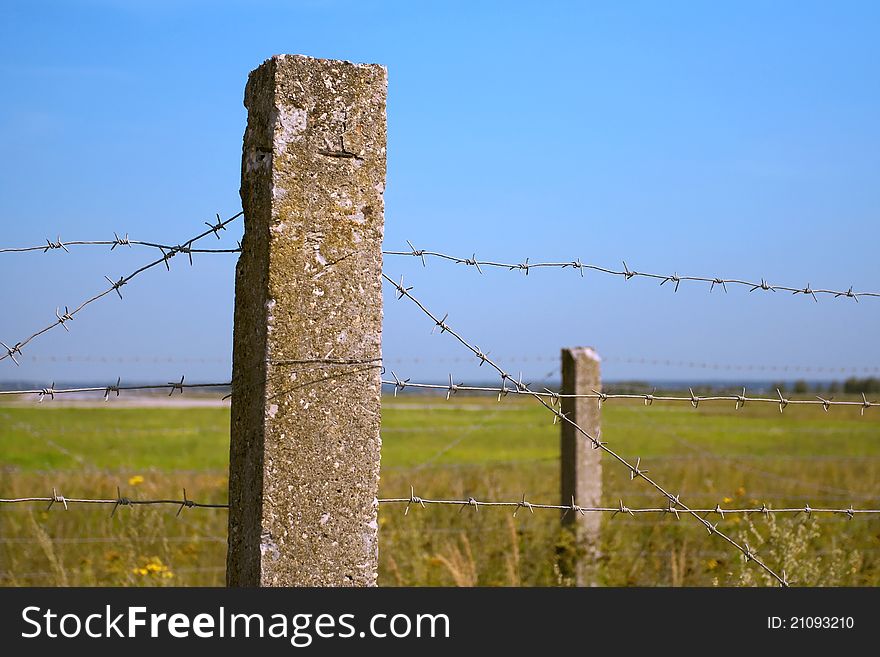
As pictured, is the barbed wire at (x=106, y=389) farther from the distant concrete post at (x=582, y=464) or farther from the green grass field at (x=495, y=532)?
the distant concrete post at (x=582, y=464)

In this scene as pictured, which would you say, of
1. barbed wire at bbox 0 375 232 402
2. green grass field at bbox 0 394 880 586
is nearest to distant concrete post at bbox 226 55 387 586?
barbed wire at bbox 0 375 232 402

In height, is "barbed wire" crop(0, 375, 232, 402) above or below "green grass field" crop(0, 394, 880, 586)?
above

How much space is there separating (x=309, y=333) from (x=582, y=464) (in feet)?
11.3

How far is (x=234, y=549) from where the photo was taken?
7.73 ft

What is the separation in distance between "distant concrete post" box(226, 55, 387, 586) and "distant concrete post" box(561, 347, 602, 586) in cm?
320

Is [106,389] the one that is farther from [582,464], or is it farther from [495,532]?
[495,532]

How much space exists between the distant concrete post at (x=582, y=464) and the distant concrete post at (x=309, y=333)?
3.20 m

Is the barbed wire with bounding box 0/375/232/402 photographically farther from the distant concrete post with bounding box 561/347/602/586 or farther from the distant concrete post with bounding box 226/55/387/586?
the distant concrete post with bounding box 561/347/602/586

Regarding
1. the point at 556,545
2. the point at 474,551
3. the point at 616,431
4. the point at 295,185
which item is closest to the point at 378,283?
the point at 295,185

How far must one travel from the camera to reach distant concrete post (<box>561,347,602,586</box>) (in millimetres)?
5320

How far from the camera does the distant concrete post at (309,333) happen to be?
2.24 metres

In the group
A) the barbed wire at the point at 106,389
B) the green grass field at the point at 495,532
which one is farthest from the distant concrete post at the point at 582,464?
the barbed wire at the point at 106,389
